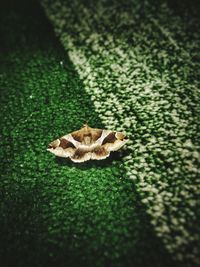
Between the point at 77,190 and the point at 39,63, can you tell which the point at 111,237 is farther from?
the point at 39,63

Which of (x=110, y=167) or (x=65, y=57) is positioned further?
(x=65, y=57)

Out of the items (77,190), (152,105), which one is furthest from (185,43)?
(77,190)

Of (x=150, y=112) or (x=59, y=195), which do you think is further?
(x=150, y=112)

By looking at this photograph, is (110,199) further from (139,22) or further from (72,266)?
(139,22)

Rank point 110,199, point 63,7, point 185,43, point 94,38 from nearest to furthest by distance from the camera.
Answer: point 110,199, point 185,43, point 94,38, point 63,7

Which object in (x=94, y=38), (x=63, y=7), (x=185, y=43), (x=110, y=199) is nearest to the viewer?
(x=110, y=199)
